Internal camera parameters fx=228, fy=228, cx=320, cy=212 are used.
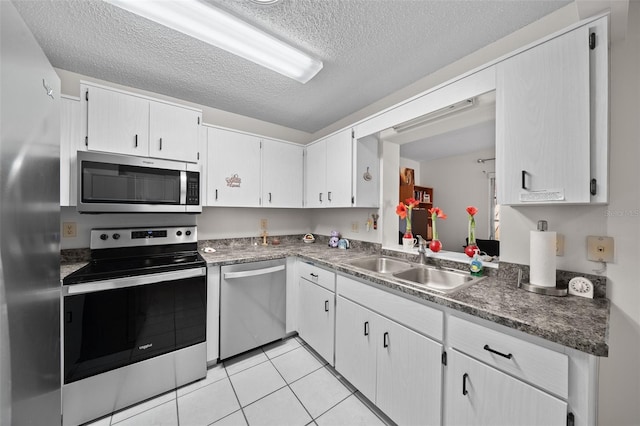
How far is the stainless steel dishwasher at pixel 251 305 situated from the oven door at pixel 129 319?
0.62ft

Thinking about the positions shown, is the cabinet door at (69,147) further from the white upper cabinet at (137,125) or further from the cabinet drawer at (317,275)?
the cabinet drawer at (317,275)

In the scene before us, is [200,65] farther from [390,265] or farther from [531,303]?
[531,303]

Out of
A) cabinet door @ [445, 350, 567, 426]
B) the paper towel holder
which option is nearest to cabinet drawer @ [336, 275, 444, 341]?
cabinet door @ [445, 350, 567, 426]

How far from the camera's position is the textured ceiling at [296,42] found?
4.39 ft

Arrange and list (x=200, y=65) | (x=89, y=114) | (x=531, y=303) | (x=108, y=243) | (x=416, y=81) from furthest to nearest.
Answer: (x=416, y=81) < (x=108, y=243) < (x=200, y=65) < (x=89, y=114) < (x=531, y=303)

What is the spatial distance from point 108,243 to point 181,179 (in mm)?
815

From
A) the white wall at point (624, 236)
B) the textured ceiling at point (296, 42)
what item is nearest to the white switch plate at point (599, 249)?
the white wall at point (624, 236)

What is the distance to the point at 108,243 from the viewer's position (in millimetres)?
1956

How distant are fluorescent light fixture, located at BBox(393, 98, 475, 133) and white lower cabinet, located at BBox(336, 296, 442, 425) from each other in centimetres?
142

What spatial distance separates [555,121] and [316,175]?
79.5 inches

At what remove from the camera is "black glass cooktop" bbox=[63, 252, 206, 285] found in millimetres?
1443

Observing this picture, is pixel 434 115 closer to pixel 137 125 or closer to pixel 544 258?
pixel 544 258

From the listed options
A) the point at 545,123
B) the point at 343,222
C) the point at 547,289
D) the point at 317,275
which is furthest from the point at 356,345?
the point at 545,123

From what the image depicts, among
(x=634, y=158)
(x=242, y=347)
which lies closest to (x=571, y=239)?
(x=634, y=158)
